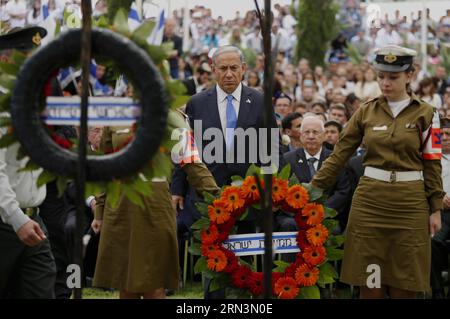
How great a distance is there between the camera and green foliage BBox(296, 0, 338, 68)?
2166 cm

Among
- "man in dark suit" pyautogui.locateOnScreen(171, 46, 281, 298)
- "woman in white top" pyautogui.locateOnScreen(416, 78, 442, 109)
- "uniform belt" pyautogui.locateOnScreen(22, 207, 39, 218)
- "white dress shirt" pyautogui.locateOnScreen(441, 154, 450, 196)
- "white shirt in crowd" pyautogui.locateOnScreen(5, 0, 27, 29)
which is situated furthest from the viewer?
"white shirt in crowd" pyautogui.locateOnScreen(5, 0, 27, 29)

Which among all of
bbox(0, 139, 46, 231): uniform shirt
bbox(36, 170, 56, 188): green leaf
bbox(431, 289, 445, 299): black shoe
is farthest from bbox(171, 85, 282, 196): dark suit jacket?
bbox(36, 170, 56, 188): green leaf

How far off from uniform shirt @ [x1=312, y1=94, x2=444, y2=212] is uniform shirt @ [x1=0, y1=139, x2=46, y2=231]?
7.59 feet

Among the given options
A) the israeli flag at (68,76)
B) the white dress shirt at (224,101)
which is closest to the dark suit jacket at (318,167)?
the white dress shirt at (224,101)

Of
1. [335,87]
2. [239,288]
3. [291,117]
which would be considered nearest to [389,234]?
[239,288]

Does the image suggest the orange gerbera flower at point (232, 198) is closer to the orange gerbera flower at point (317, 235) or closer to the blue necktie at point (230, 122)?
the orange gerbera flower at point (317, 235)

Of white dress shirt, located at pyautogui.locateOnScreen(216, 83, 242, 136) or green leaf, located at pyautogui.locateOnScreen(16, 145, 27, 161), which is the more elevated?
white dress shirt, located at pyautogui.locateOnScreen(216, 83, 242, 136)

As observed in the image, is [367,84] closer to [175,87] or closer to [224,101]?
[224,101]

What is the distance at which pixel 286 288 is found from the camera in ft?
21.1

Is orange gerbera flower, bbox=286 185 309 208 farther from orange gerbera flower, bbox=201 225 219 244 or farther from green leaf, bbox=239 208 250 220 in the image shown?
orange gerbera flower, bbox=201 225 219 244

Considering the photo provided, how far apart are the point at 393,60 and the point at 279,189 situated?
1.22 m

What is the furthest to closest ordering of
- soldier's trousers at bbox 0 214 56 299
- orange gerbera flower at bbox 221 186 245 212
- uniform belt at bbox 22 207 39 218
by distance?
1. orange gerbera flower at bbox 221 186 245 212
2. uniform belt at bbox 22 207 39 218
3. soldier's trousers at bbox 0 214 56 299

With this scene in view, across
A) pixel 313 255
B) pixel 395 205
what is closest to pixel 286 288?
pixel 313 255
